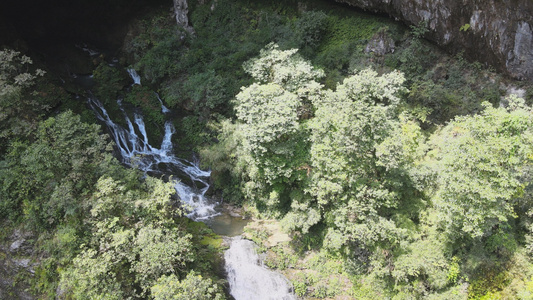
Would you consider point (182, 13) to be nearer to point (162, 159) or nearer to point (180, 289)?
point (162, 159)

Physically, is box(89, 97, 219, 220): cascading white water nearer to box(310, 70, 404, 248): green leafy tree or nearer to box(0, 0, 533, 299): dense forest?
box(0, 0, 533, 299): dense forest

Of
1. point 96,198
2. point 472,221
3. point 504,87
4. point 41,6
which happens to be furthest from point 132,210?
point 41,6

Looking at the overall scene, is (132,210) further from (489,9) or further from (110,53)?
(110,53)

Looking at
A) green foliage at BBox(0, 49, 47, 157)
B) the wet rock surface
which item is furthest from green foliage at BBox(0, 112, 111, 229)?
the wet rock surface

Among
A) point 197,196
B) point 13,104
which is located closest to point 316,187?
point 197,196

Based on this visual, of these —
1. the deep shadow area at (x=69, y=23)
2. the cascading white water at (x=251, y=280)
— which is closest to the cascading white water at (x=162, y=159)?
the cascading white water at (x=251, y=280)

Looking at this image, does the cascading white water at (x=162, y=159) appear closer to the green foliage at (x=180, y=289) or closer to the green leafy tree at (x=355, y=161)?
the green foliage at (x=180, y=289)

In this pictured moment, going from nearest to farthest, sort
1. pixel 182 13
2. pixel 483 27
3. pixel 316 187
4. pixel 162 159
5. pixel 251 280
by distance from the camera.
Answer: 1. pixel 316 187
2. pixel 251 280
3. pixel 483 27
4. pixel 162 159
5. pixel 182 13
